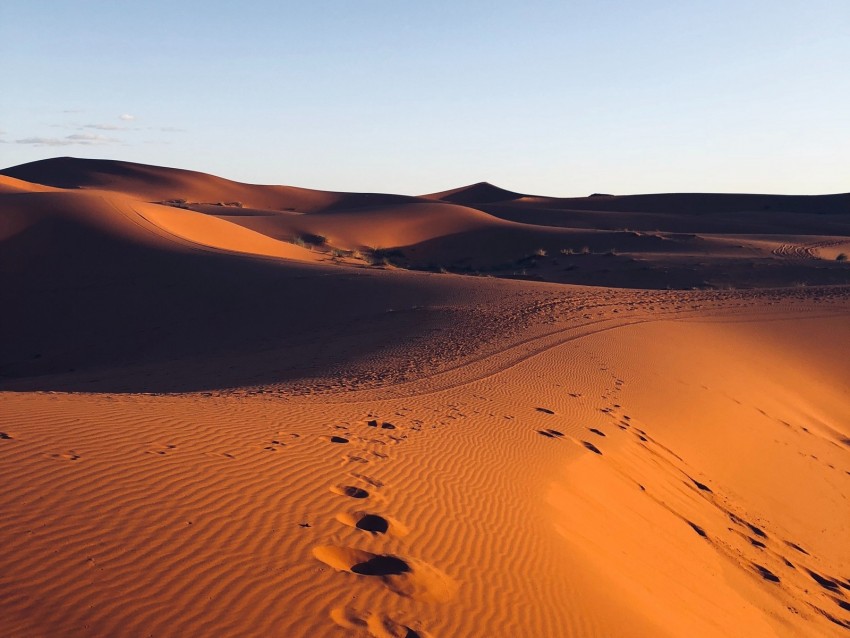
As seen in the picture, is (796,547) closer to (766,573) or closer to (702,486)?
(702,486)

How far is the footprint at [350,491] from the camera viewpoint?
6.62m

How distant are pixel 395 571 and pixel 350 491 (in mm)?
1460

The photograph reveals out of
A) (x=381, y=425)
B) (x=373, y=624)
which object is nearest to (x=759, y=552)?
(x=381, y=425)

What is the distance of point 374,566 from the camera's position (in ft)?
17.7

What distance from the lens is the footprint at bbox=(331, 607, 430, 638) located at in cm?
461

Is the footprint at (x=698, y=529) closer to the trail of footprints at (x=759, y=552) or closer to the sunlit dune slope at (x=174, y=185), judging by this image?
the trail of footprints at (x=759, y=552)

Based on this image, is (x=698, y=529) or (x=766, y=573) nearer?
(x=766, y=573)

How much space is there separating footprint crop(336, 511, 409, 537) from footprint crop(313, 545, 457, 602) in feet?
1.47

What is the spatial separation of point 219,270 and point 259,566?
63.5ft

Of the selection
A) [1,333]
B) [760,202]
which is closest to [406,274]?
[1,333]

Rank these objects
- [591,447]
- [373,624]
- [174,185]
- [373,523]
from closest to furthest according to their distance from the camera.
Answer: [373,624] → [373,523] → [591,447] → [174,185]

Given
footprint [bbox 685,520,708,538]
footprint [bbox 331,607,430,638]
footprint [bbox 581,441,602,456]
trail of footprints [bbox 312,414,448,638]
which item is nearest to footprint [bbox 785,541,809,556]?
footprint [bbox 685,520,708,538]

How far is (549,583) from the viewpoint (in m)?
5.77

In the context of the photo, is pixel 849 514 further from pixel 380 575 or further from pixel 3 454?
pixel 3 454
